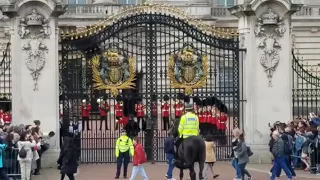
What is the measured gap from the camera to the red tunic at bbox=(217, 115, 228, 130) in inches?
904

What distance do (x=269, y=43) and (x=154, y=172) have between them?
4786mm

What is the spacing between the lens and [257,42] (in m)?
21.5

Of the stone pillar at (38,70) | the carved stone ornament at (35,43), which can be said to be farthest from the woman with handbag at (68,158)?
the carved stone ornament at (35,43)

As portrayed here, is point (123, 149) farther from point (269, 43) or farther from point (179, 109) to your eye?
point (269, 43)

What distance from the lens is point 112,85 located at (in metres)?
21.6

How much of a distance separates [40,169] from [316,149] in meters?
7.06

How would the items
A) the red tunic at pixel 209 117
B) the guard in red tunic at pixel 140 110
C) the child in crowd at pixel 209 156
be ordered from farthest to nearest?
the red tunic at pixel 209 117 < the guard in red tunic at pixel 140 110 < the child in crowd at pixel 209 156

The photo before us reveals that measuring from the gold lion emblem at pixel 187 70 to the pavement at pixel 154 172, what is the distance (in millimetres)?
2232

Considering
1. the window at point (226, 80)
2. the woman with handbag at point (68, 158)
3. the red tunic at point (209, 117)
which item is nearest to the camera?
the woman with handbag at point (68, 158)

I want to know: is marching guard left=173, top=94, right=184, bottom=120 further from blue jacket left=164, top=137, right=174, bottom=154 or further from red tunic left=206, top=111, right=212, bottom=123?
blue jacket left=164, top=137, right=174, bottom=154

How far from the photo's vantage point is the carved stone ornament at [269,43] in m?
21.5

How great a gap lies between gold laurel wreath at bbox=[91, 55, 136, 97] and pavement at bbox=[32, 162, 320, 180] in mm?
2080

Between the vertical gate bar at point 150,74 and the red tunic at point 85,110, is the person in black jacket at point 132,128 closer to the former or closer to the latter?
the vertical gate bar at point 150,74

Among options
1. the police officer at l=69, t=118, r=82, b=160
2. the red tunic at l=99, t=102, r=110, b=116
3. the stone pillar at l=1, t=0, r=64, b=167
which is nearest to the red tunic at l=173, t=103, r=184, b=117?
the red tunic at l=99, t=102, r=110, b=116
